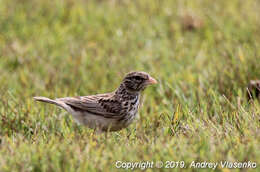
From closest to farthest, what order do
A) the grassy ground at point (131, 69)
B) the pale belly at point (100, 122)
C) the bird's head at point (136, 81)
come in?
1. the grassy ground at point (131, 69)
2. the pale belly at point (100, 122)
3. the bird's head at point (136, 81)

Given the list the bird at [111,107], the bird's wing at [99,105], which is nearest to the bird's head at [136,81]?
the bird at [111,107]

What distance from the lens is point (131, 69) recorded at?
872 centimetres

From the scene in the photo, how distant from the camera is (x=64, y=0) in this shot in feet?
36.7

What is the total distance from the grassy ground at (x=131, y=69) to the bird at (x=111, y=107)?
0.15m

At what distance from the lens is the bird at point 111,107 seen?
20.1ft

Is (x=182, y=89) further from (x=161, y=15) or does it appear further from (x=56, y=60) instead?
(x=161, y=15)

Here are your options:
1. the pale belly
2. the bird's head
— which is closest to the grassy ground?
the pale belly

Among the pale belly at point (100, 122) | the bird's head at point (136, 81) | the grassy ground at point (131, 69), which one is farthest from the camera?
the bird's head at point (136, 81)

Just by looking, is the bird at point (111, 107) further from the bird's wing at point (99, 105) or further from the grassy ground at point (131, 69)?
the grassy ground at point (131, 69)

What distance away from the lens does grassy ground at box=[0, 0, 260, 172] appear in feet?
16.0

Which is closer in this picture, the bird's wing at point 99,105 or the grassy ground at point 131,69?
the grassy ground at point 131,69

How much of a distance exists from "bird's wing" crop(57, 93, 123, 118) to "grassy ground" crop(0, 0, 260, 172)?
0.25 m

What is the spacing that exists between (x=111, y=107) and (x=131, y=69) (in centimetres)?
256

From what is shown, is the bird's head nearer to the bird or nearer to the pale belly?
the bird
